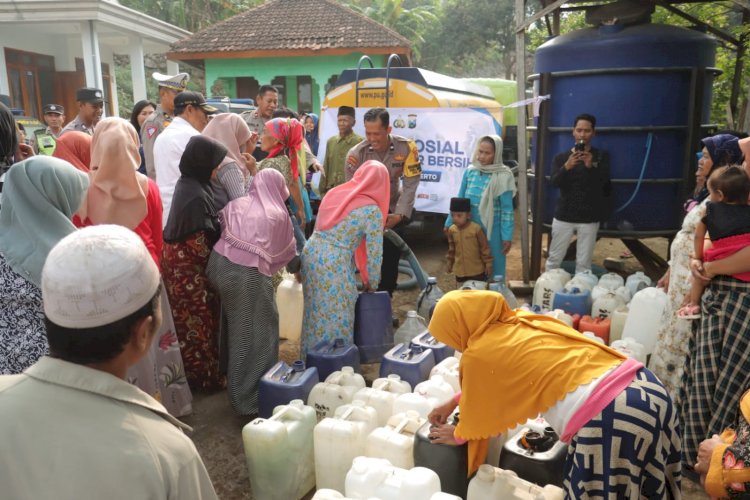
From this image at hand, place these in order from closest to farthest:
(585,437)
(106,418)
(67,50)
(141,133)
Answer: (106,418)
(585,437)
(141,133)
(67,50)

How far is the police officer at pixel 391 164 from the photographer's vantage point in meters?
5.20

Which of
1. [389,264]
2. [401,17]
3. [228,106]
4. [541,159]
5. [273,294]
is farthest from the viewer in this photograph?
[401,17]

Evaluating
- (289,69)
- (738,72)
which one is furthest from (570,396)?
(289,69)

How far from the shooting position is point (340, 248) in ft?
13.2

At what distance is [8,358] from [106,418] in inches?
59.1

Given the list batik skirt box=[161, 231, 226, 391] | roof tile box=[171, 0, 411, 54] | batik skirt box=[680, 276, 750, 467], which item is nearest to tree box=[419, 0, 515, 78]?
roof tile box=[171, 0, 411, 54]

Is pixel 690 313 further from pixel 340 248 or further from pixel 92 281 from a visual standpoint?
pixel 92 281

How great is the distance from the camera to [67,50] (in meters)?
14.5

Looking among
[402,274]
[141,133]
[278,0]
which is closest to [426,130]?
[402,274]

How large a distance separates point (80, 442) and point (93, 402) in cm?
8

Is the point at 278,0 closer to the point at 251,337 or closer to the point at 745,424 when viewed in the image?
the point at 251,337

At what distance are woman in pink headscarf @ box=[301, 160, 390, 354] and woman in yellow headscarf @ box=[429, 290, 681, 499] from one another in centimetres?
183

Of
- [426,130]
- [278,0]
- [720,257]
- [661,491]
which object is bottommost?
[661,491]

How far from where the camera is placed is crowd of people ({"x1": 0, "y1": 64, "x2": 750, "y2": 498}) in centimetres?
119
